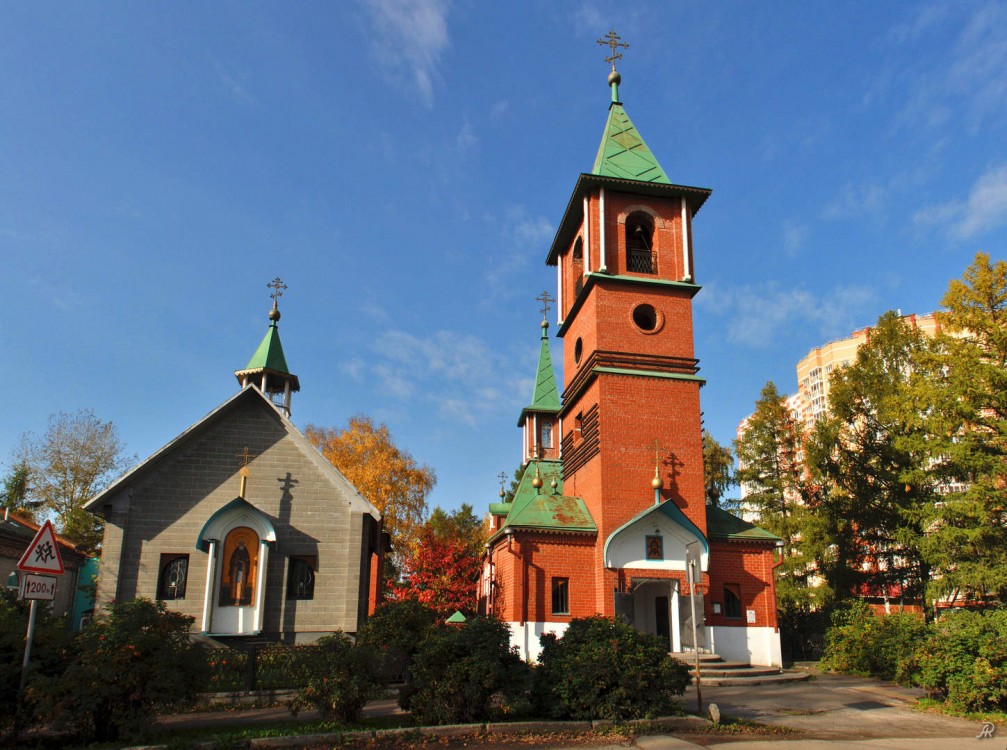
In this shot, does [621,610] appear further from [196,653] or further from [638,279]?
[196,653]

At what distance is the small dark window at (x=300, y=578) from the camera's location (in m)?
17.1

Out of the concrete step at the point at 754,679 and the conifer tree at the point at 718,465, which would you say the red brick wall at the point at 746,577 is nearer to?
the concrete step at the point at 754,679

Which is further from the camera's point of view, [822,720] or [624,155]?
→ [624,155]

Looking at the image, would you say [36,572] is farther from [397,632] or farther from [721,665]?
[721,665]

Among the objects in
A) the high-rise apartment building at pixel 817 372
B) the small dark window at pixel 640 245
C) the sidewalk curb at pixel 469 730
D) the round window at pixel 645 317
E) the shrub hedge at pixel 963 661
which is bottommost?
the sidewalk curb at pixel 469 730

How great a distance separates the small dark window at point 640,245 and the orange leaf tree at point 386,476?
19.9 m

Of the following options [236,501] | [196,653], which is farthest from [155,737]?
[236,501]

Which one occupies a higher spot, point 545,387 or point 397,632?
→ point 545,387

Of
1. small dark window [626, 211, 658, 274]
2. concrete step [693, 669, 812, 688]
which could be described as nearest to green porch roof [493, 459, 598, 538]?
concrete step [693, 669, 812, 688]

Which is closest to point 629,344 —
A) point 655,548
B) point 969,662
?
point 655,548

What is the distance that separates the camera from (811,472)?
97.4 ft

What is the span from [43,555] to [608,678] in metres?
8.14

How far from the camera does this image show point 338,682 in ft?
33.1

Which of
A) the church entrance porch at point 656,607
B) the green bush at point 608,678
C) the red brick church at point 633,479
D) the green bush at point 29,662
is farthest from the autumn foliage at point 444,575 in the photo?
the green bush at point 29,662
